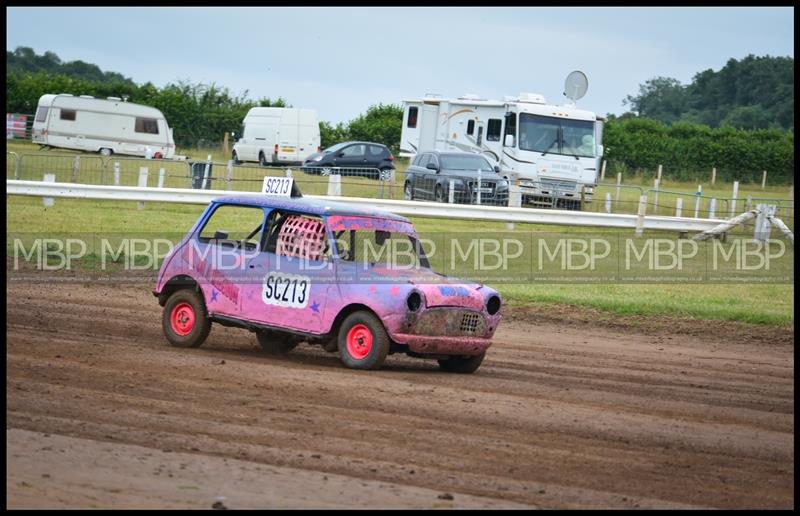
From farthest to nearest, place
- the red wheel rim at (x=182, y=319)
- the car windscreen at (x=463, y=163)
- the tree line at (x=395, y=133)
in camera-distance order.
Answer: the tree line at (x=395, y=133) < the car windscreen at (x=463, y=163) < the red wheel rim at (x=182, y=319)

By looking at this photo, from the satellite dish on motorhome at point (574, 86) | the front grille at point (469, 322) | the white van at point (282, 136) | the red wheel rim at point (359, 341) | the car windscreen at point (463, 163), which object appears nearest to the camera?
the red wheel rim at point (359, 341)

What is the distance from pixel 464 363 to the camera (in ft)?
38.0

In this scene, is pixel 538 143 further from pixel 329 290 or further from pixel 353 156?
pixel 329 290

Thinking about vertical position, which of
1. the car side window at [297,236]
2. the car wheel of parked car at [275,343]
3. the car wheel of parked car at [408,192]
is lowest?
the car wheel of parked car at [275,343]

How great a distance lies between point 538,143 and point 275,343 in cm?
2081

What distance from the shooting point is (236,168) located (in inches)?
1166

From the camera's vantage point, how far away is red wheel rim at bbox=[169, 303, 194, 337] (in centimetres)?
1205

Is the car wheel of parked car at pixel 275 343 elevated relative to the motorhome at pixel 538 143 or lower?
lower

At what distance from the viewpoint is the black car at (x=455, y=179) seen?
29.0m

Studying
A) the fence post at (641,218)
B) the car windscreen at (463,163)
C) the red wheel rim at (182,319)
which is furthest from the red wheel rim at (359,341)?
the car windscreen at (463,163)

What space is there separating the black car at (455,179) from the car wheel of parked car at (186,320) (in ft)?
54.3

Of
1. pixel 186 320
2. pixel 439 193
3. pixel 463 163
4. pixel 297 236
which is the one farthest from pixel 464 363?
pixel 463 163

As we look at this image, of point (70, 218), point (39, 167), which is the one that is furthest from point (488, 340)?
point (39, 167)

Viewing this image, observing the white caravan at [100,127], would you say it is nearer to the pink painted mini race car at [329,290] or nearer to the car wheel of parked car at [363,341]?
the pink painted mini race car at [329,290]
